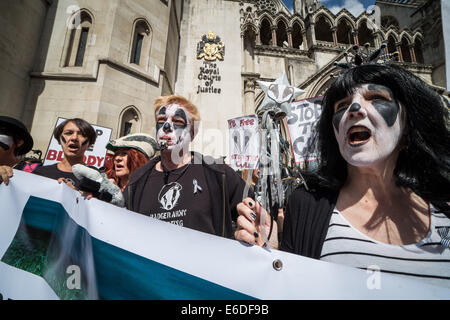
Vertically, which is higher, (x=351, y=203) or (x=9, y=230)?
(x=351, y=203)

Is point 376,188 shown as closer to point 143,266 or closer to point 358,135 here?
point 358,135

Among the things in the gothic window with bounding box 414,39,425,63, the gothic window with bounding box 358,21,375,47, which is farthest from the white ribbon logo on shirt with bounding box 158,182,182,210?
the gothic window with bounding box 414,39,425,63

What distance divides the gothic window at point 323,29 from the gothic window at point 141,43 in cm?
1976

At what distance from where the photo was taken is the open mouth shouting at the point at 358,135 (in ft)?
3.77

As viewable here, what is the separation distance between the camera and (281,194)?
4.15ft

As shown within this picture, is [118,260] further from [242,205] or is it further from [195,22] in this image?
[195,22]

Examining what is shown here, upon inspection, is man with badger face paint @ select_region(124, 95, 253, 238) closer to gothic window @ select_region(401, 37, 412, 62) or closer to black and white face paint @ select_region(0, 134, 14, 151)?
black and white face paint @ select_region(0, 134, 14, 151)

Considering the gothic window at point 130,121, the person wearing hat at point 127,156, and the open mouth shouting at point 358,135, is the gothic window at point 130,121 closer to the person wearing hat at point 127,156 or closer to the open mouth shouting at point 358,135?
the person wearing hat at point 127,156

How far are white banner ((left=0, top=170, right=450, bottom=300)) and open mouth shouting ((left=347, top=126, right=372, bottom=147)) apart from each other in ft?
2.14

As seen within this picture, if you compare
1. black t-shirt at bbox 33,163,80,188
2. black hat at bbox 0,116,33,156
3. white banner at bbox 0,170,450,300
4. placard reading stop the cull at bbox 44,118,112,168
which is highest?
placard reading stop the cull at bbox 44,118,112,168

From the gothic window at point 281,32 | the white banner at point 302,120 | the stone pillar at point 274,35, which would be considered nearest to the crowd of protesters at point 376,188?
the white banner at point 302,120

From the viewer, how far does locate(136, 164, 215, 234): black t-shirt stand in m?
1.75

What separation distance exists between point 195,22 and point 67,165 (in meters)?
14.9
